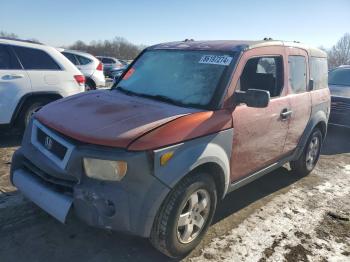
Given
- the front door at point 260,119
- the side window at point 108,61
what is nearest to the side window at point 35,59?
the front door at point 260,119

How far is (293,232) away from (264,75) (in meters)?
1.74

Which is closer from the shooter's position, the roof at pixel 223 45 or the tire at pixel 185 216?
the tire at pixel 185 216

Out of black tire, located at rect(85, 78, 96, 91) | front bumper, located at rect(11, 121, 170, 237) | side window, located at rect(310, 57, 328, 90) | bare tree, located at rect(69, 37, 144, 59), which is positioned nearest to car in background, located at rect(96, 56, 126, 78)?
black tire, located at rect(85, 78, 96, 91)

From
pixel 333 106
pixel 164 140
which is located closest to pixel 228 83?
pixel 164 140

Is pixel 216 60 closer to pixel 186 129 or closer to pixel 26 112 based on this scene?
pixel 186 129

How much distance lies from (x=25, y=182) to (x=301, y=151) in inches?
140

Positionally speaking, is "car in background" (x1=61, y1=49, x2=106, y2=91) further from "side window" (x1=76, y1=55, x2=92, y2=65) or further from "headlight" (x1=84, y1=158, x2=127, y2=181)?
"headlight" (x1=84, y1=158, x2=127, y2=181)

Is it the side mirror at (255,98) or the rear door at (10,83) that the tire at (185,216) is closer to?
the side mirror at (255,98)

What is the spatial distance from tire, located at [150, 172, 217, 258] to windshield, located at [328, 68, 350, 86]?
7073 millimetres

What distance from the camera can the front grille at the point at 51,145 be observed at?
296 centimetres

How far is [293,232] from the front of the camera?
384 centimetres

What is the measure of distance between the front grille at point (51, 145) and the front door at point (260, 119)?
158 centimetres

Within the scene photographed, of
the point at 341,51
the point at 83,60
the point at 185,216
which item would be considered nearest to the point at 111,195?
the point at 185,216

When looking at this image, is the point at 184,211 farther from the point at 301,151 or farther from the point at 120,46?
the point at 120,46
